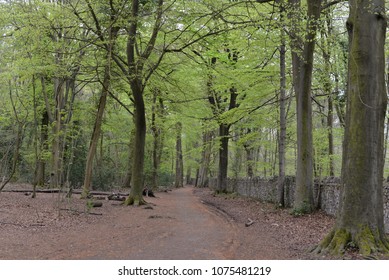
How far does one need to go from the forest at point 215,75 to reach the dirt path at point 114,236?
2.36 meters

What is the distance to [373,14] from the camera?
6.38 meters

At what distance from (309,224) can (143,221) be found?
499 cm

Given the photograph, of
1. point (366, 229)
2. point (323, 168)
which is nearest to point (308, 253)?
point (366, 229)

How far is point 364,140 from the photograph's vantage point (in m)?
6.16

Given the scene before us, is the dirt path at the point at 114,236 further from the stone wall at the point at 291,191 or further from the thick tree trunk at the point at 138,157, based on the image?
the stone wall at the point at 291,191

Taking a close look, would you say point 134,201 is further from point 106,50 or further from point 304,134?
point 304,134

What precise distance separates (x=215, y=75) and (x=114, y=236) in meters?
12.4

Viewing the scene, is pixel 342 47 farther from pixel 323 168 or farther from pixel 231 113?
pixel 323 168

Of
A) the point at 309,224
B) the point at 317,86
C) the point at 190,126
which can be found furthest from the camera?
the point at 190,126

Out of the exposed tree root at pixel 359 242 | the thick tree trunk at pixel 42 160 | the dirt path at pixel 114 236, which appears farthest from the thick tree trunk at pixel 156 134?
the exposed tree root at pixel 359 242

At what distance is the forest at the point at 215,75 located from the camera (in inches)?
248

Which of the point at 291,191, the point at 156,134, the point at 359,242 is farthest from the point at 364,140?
the point at 156,134

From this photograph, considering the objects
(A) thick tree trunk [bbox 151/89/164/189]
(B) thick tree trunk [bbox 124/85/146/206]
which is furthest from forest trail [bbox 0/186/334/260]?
(A) thick tree trunk [bbox 151/89/164/189]

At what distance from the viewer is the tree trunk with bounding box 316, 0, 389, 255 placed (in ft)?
20.0
